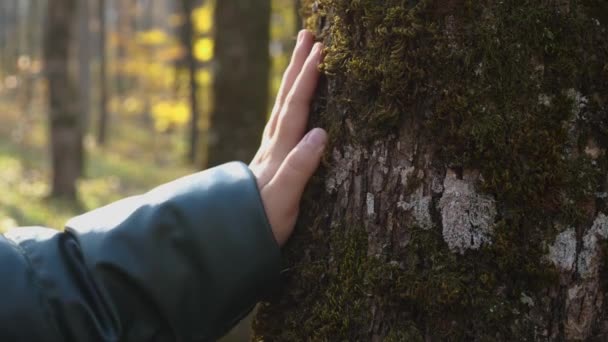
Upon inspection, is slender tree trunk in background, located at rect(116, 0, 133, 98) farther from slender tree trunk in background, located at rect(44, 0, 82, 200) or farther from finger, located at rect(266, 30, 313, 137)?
finger, located at rect(266, 30, 313, 137)

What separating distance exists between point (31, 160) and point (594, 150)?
19.2 meters

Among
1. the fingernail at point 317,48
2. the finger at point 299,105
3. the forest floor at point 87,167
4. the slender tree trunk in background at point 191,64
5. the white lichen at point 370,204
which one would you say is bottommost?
the forest floor at point 87,167

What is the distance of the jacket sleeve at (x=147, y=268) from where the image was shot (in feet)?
4.47

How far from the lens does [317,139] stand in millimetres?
1529

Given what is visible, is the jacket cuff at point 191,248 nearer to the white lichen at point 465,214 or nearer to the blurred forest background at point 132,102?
the white lichen at point 465,214

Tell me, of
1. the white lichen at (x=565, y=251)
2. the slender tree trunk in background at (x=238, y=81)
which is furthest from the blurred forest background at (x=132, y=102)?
the white lichen at (x=565, y=251)

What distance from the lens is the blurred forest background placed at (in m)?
5.07

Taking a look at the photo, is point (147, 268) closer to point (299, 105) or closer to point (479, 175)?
point (299, 105)

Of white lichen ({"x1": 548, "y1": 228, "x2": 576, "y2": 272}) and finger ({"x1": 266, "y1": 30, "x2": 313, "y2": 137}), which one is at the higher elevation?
finger ({"x1": 266, "y1": 30, "x2": 313, "y2": 137})

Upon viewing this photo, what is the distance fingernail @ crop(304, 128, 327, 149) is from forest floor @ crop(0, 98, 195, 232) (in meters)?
9.31

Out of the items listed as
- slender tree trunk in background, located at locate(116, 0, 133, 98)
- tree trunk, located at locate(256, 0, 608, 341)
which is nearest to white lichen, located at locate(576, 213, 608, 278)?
tree trunk, located at locate(256, 0, 608, 341)

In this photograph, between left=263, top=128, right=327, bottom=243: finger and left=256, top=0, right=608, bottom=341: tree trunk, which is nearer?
left=256, top=0, right=608, bottom=341: tree trunk

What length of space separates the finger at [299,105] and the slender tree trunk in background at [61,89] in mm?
9860

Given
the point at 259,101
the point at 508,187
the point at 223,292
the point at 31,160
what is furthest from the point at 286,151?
the point at 31,160
